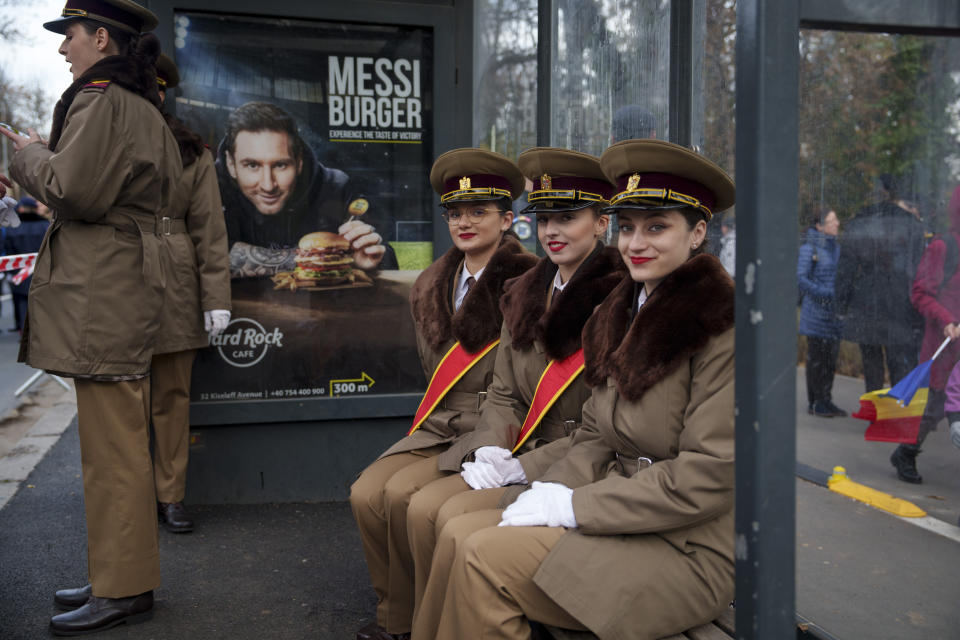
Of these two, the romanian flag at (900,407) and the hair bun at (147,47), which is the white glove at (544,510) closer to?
the romanian flag at (900,407)

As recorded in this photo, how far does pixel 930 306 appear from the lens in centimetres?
227

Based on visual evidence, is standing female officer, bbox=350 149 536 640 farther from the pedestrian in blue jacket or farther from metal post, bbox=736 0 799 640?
metal post, bbox=736 0 799 640

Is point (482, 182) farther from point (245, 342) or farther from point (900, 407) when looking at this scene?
point (245, 342)

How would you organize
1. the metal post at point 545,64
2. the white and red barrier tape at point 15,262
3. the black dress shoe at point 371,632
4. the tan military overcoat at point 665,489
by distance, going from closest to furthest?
the tan military overcoat at point 665,489, the black dress shoe at point 371,632, the metal post at point 545,64, the white and red barrier tape at point 15,262

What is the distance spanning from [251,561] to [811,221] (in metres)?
2.74

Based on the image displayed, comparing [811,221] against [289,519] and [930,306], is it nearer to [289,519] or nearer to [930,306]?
[930,306]

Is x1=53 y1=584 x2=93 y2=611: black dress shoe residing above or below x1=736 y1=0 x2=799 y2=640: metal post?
below

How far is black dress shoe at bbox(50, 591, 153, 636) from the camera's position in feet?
10.4

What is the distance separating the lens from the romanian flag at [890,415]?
2.38 m

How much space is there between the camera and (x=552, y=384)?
2850 mm

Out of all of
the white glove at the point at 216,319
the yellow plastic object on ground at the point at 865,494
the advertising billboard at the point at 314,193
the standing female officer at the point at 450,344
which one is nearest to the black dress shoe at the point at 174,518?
the advertising billboard at the point at 314,193

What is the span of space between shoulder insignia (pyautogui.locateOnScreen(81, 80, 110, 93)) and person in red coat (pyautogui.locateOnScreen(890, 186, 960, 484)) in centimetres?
270

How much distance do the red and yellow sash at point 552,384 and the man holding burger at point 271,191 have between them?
2.18m

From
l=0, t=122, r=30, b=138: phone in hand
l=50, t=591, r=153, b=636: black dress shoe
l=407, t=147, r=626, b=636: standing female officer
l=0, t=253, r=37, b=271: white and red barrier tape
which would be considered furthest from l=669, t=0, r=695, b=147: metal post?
l=0, t=253, r=37, b=271: white and red barrier tape
